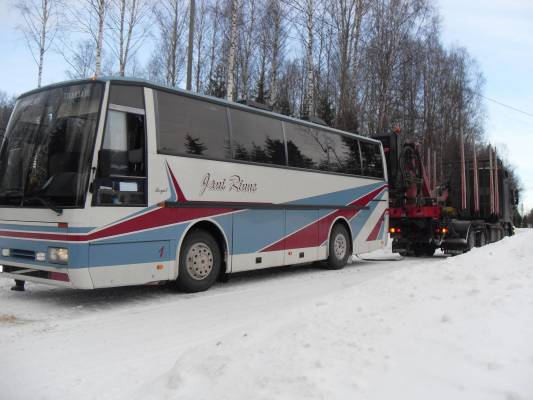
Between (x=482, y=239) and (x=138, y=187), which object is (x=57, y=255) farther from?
(x=482, y=239)

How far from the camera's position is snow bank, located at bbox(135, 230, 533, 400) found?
3113mm

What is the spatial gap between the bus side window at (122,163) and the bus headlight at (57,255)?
0.76m

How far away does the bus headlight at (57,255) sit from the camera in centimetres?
644

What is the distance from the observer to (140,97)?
7.16 metres

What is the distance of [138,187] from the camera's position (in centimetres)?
702

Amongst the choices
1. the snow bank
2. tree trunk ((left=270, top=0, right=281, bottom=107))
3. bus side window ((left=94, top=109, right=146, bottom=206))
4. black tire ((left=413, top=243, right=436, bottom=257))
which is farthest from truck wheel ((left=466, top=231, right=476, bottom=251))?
tree trunk ((left=270, top=0, right=281, bottom=107))

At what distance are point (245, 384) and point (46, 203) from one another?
4.39 meters

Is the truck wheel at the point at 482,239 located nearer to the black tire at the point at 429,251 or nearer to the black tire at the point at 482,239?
the black tire at the point at 482,239

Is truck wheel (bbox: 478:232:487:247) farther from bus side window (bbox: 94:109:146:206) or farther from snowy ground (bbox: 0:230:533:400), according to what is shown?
bus side window (bbox: 94:109:146:206)

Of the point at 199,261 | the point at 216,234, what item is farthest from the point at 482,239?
the point at 199,261

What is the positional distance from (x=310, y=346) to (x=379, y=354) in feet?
1.72

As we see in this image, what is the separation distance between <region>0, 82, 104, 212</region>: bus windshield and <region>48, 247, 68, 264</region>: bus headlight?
537 mm

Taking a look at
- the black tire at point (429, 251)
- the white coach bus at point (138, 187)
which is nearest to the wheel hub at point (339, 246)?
the white coach bus at point (138, 187)

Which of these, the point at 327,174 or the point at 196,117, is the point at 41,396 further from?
the point at 327,174
